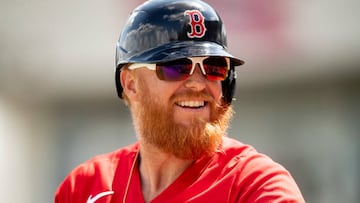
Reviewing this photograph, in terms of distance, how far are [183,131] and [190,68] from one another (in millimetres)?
252

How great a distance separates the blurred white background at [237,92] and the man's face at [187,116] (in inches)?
192

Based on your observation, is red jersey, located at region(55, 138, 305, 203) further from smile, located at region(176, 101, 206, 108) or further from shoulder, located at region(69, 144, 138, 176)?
smile, located at region(176, 101, 206, 108)

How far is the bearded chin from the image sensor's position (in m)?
2.66

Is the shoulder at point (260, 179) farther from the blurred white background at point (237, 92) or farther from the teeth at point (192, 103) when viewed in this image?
the blurred white background at point (237, 92)

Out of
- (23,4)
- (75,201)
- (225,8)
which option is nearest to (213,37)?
(75,201)

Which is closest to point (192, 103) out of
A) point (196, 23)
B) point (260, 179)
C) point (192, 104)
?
point (192, 104)

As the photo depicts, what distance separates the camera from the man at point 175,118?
8.61 feet

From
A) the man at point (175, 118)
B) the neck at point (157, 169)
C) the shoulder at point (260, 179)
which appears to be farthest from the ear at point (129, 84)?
the shoulder at point (260, 179)

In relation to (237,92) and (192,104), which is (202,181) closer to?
(192,104)

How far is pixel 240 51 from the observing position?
7.77 m

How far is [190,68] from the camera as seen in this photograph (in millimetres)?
2727

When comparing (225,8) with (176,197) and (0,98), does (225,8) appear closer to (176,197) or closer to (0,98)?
(0,98)

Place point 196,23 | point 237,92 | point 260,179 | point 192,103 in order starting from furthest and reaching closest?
point 237,92 → point 196,23 → point 192,103 → point 260,179

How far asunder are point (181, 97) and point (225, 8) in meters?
5.08
